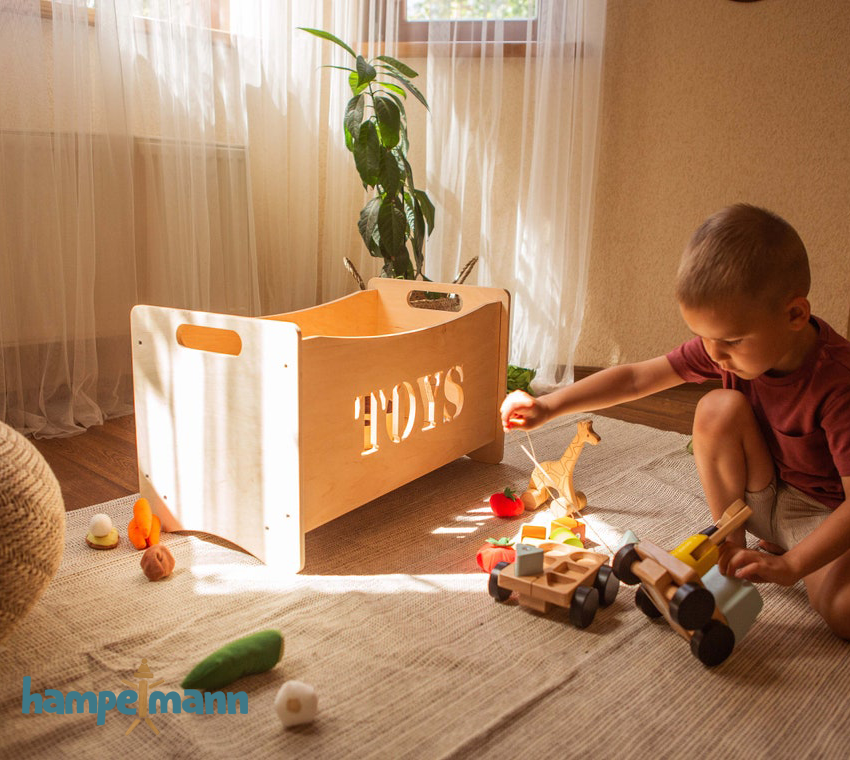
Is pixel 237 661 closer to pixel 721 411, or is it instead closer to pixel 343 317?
pixel 721 411

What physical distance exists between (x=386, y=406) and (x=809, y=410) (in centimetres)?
62

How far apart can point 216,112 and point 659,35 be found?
1.23 metres

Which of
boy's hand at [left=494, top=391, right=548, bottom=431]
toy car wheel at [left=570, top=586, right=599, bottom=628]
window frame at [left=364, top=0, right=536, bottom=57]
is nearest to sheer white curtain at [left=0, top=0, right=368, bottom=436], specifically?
window frame at [left=364, top=0, right=536, bottom=57]

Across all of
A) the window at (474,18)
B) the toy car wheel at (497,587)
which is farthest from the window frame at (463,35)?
the toy car wheel at (497,587)

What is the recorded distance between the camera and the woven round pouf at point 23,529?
82 centimetres

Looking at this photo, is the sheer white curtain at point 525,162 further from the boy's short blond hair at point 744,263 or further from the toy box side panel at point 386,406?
the boy's short blond hair at point 744,263

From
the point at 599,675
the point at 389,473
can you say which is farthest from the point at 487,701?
the point at 389,473

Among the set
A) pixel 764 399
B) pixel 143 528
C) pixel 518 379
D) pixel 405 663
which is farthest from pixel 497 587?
pixel 518 379

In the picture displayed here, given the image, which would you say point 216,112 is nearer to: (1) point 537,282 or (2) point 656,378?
(1) point 537,282

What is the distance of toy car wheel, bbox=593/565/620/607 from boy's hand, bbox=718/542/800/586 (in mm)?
167

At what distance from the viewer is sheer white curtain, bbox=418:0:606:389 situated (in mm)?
2211

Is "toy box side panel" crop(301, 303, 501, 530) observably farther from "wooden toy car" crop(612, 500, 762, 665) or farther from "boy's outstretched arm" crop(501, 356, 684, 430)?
"wooden toy car" crop(612, 500, 762, 665)

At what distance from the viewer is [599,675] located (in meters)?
0.91

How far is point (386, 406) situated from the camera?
1278mm
